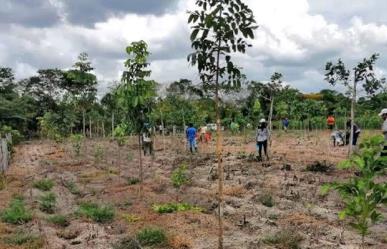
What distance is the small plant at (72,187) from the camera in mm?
13404

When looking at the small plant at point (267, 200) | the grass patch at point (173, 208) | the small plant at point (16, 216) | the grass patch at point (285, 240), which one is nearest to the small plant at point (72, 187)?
the small plant at point (16, 216)

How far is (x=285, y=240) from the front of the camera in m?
7.77

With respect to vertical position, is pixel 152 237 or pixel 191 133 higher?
pixel 191 133

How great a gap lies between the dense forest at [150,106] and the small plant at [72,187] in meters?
1.99

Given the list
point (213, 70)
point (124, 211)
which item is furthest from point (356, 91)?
point (213, 70)

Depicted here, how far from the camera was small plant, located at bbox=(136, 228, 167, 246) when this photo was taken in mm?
7828

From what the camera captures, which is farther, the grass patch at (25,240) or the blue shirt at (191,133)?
the blue shirt at (191,133)

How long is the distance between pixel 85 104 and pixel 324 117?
24.7 m

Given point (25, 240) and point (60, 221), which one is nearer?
point (25, 240)

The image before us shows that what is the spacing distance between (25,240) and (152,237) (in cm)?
195

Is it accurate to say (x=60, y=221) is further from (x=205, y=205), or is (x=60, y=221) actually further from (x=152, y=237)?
(x=205, y=205)

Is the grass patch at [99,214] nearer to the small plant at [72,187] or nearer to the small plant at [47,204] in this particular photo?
the small plant at [47,204]

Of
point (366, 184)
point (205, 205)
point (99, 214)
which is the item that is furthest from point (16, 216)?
point (366, 184)

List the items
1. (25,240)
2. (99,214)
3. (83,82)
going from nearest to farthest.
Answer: (25,240) < (99,214) < (83,82)
